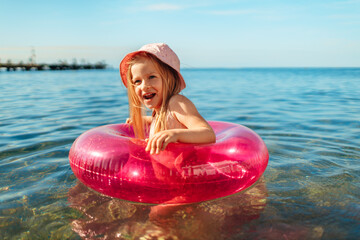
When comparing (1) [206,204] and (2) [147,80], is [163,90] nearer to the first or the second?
(2) [147,80]

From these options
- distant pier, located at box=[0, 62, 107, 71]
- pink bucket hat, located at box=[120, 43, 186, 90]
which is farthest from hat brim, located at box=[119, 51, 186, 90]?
distant pier, located at box=[0, 62, 107, 71]

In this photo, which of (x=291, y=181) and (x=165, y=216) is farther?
(x=291, y=181)

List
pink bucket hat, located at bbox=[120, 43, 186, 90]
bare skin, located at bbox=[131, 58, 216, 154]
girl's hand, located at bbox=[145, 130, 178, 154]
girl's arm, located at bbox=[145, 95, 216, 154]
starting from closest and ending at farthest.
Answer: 1. girl's hand, located at bbox=[145, 130, 178, 154]
2. girl's arm, located at bbox=[145, 95, 216, 154]
3. bare skin, located at bbox=[131, 58, 216, 154]
4. pink bucket hat, located at bbox=[120, 43, 186, 90]

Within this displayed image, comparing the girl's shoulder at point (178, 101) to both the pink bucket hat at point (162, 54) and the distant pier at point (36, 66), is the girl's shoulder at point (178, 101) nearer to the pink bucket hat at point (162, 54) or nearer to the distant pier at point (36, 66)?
the pink bucket hat at point (162, 54)

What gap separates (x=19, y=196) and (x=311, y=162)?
9.89 feet

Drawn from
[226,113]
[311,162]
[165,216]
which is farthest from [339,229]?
[226,113]

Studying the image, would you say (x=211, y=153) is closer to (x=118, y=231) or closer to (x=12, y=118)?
(x=118, y=231)

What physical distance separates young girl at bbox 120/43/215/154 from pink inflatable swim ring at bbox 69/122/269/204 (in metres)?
0.16

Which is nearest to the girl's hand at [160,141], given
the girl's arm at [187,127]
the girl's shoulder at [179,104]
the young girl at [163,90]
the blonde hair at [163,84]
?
the girl's arm at [187,127]

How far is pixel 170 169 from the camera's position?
2201 millimetres

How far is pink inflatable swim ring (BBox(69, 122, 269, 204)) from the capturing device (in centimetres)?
221

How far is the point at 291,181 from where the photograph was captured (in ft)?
9.52

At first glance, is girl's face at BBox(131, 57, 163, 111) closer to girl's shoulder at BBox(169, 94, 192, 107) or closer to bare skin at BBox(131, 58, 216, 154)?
bare skin at BBox(131, 58, 216, 154)

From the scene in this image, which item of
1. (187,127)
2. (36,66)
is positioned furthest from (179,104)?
(36,66)
